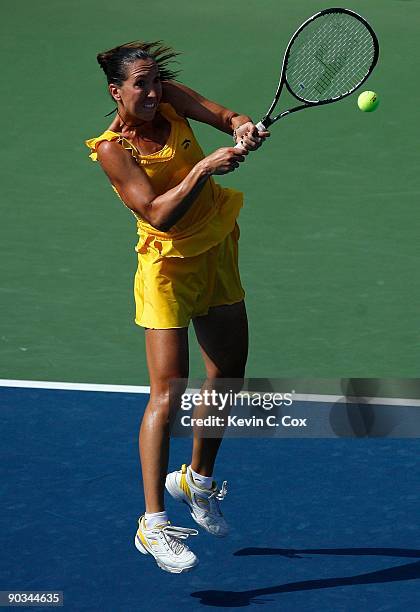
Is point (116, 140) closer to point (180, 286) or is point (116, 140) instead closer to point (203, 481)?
point (180, 286)

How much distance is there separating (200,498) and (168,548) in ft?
1.75

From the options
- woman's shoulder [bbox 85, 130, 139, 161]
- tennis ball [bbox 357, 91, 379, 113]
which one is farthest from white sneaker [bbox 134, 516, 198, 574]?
tennis ball [bbox 357, 91, 379, 113]

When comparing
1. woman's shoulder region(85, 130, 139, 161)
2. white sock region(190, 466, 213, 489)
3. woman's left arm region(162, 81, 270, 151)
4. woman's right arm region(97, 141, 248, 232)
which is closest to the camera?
woman's right arm region(97, 141, 248, 232)

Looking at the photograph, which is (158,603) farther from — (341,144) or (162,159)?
(341,144)

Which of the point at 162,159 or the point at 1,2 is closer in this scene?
the point at 162,159

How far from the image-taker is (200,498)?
7098 mm

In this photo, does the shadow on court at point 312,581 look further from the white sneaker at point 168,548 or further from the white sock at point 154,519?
the white sock at point 154,519

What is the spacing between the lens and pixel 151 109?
→ 6.59 meters

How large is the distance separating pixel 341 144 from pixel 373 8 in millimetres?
3464

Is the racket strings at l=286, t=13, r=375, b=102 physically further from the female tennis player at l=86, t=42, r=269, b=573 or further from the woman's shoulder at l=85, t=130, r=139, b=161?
the woman's shoulder at l=85, t=130, r=139, b=161

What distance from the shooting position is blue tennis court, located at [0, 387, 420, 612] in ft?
21.3

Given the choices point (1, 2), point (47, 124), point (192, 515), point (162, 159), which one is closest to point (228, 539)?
point (192, 515)

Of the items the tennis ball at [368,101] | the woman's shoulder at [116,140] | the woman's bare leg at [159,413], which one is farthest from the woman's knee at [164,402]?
the tennis ball at [368,101]

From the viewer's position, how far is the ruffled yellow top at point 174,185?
262 inches
